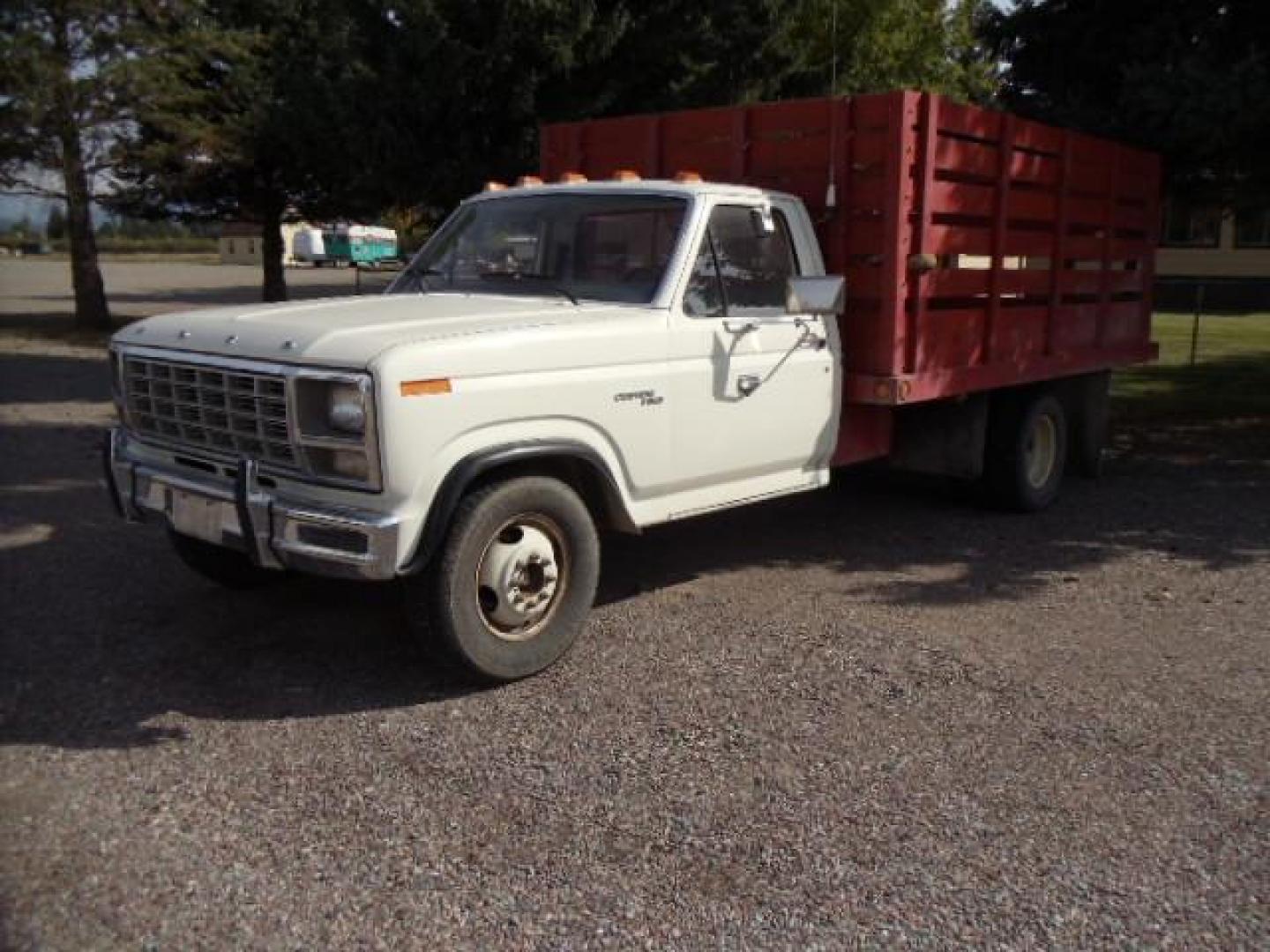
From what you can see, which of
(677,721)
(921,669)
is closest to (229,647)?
(677,721)

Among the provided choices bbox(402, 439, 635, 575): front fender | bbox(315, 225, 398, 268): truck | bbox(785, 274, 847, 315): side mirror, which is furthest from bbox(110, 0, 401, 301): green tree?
bbox(315, 225, 398, 268): truck

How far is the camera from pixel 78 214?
62.5ft

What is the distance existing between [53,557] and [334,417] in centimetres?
308

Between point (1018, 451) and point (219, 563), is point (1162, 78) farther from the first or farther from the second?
point (219, 563)

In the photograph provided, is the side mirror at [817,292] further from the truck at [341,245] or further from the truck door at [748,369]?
the truck at [341,245]

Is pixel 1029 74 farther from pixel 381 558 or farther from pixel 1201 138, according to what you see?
pixel 381 558

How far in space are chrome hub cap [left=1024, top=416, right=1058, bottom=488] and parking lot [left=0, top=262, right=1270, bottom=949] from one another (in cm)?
124

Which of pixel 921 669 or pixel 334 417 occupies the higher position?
pixel 334 417

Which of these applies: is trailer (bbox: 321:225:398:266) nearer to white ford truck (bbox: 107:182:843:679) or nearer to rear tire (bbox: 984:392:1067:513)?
rear tire (bbox: 984:392:1067:513)

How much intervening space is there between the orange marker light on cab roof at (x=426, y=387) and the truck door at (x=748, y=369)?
47.1 inches

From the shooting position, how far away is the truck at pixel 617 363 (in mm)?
4195

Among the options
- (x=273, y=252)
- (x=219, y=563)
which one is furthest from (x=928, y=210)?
(x=273, y=252)

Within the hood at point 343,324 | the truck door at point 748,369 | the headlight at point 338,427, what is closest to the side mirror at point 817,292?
the truck door at point 748,369

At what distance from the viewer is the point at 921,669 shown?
4.90 m
